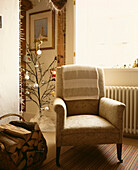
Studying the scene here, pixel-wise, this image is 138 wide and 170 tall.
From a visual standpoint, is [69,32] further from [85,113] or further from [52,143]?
[52,143]

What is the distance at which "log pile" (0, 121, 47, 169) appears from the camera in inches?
56.7

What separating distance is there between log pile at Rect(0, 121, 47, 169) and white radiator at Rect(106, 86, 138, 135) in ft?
4.24

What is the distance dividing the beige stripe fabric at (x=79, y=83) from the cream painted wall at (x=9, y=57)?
0.61 meters

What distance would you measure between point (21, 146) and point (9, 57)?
106 cm

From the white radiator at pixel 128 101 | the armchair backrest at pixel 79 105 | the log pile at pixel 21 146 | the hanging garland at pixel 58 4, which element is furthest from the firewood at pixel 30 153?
the hanging garland at pixel 58 4

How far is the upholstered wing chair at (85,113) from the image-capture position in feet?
5.66

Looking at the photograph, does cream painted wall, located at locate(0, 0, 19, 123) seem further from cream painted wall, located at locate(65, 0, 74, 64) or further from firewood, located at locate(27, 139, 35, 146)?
cream painted wall, located at locate(65, 0, 74, 64)

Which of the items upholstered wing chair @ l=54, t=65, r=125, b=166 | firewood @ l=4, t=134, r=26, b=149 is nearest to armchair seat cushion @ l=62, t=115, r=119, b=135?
upholstered wing chair @ l=54, t=65, r=125, b=166

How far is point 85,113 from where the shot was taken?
229 cm

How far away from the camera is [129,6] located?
9.53 ft

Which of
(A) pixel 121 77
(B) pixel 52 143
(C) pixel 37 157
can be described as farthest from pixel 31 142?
(A) pixel 121 77

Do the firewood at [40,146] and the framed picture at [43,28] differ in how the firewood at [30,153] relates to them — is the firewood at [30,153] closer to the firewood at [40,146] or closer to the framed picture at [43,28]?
the firewood at [40,146]

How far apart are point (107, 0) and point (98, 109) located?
191 centimetres

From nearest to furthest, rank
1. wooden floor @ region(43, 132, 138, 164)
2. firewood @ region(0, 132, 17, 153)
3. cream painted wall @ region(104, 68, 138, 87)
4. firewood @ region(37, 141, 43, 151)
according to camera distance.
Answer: firewood @ region(0, 132, 17, 153)
firewood @ region(37, 141, 43, 151)
wooden floor @ region(43, 132, 138, 164)
cream painted wall @ region(104, 68, 138, 87)
